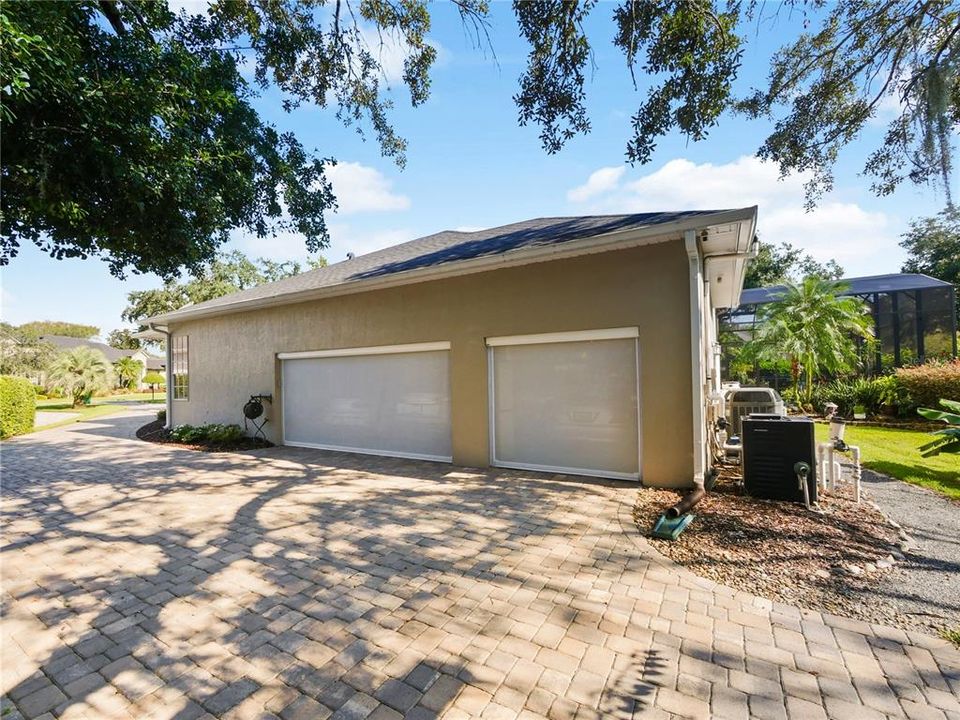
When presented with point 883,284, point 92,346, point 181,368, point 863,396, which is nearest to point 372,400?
point 181,368

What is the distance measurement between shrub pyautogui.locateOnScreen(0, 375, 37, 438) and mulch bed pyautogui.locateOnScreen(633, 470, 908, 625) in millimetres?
16548

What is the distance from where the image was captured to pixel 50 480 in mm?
6793

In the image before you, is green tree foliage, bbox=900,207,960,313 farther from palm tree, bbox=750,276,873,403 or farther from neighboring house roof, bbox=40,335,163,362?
neighboring house roof, bbox=40,335,163,362

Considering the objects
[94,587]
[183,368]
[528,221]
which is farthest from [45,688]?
[183,368]

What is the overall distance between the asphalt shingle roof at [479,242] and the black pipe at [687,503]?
3.31 metres

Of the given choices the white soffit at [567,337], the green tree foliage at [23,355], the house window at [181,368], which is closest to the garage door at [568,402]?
the white soffit at [567,337]

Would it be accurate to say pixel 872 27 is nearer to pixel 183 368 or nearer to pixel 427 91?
pixel 427 91

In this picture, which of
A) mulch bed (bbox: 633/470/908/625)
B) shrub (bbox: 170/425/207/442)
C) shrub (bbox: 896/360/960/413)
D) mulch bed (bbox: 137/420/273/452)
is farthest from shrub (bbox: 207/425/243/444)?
shrub (bbox: 896/360/960/413)

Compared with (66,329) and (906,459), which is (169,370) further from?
(66,329)

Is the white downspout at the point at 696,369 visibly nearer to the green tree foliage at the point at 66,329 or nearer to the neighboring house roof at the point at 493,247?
the neighboring house roof at the point at 493,247

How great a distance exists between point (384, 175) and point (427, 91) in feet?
5.57

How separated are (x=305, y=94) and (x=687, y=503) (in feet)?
25.6

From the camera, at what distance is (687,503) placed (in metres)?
4.71

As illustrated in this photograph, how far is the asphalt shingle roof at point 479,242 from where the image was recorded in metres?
6.33
